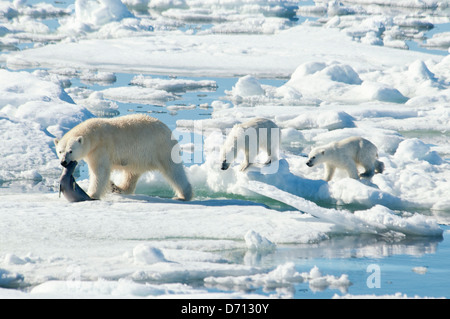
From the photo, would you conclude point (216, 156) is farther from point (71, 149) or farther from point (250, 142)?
point (71, 149)

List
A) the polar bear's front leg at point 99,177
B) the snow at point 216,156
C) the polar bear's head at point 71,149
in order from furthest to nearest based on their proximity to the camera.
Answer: the polar bear's front leg at point 99,177 < the polar bear's head at point 71,149 < the snow at point 216,156

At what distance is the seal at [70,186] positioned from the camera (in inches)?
206

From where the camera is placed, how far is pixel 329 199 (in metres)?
6.25

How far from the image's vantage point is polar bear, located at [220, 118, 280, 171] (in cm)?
667

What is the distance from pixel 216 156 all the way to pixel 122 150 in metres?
1.40

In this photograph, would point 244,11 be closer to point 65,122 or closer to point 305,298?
point 65,122

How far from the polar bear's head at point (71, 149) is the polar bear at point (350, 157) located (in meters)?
2.49

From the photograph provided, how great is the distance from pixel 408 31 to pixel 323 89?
874 cm

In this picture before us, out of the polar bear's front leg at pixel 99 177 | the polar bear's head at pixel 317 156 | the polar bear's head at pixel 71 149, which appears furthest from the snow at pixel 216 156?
the polar bear's head at pixel 71 149

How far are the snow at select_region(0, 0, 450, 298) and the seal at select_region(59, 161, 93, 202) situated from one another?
140 mm

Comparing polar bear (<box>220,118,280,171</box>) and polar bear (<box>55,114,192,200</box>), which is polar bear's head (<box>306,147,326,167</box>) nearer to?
polar bear (<box>220,118,280,171</box>)

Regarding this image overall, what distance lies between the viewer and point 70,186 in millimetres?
5289

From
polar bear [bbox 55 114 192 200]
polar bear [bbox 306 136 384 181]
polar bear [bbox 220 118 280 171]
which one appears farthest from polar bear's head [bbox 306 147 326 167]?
polar bear [bbox 55 114 192 200]

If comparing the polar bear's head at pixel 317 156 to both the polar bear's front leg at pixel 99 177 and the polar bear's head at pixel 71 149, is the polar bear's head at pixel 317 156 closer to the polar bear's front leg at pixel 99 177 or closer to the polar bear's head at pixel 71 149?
the polar bear's front leg at pixel 99 177
